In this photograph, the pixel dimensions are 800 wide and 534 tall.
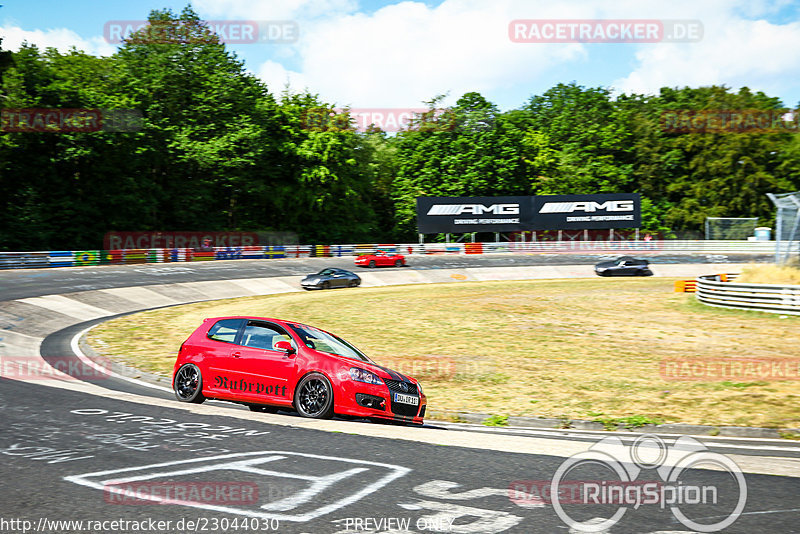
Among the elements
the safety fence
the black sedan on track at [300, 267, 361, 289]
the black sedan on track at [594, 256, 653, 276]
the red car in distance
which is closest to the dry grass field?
the black sedan on track at [300, 267, 361, 289]

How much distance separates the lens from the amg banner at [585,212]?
59969 millimetres

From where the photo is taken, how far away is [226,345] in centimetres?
1079

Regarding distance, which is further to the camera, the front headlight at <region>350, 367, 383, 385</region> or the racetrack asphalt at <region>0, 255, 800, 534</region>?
the front headlight at <region>350, 367, 383, 385</region>

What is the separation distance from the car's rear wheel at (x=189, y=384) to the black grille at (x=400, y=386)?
329cm

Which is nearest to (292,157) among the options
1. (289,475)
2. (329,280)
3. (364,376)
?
(329,280)

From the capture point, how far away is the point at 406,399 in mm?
10117

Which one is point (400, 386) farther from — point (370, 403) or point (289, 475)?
point (289, 475)

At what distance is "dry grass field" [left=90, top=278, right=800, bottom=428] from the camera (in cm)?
1225

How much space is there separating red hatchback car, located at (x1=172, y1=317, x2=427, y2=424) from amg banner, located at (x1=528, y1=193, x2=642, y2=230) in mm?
51114

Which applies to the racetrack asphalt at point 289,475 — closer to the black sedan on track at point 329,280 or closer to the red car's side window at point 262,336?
the red car's side window at point 262,336

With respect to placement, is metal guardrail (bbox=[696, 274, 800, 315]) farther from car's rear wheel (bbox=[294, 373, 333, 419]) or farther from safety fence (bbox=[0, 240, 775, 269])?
safety fence (bbox=[0, 240, 775, 269])

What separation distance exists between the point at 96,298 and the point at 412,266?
77.7 feet

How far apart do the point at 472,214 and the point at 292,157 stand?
18.6m

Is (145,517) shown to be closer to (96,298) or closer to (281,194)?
(96,298)
